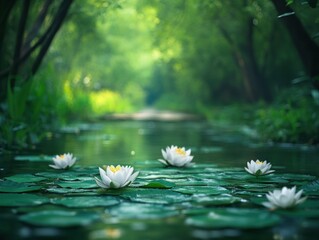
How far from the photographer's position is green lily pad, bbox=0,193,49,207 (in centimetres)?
317

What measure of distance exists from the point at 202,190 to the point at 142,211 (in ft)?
2.91

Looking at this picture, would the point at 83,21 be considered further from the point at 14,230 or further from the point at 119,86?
the point at 119,86

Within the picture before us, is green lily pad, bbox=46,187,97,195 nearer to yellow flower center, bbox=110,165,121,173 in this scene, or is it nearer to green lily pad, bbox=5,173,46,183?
yellow flower center, bbox=110,165,121,173

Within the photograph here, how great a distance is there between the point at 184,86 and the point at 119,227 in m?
28.4

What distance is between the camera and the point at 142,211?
2.95m

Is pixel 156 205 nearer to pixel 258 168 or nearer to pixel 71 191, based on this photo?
pixel 71 191

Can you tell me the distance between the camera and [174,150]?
5242 mm

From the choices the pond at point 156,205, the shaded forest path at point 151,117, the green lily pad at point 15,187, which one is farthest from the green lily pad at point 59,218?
the shaded forest path at point 151,117

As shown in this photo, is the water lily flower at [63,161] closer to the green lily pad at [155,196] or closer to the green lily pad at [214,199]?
the green lily pad at [155,196]

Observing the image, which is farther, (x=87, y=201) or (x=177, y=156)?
(x=177, y=156)

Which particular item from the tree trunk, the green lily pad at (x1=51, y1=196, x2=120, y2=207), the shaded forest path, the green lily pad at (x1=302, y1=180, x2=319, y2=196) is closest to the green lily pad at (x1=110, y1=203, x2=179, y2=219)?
the green lily pad at (x1=51, y1=196, x2=120, y2=207)

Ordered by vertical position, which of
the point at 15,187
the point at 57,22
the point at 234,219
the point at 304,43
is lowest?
the point at 234,219

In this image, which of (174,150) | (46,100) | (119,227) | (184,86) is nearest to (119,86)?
(184,86)

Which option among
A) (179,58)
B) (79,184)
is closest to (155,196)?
(79,184)
